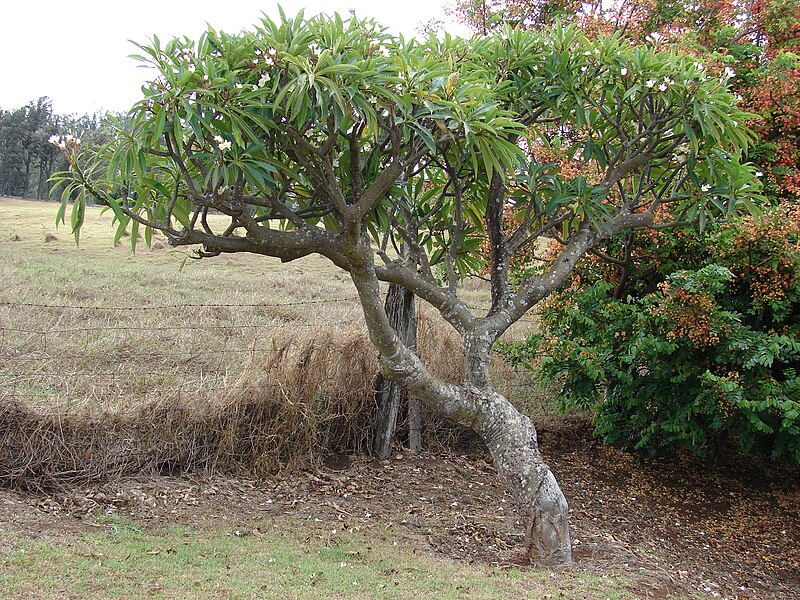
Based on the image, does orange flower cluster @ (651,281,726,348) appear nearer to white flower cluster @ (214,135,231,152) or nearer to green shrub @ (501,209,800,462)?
green shrub @ (501,209,800,462)

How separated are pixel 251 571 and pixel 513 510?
227 cm

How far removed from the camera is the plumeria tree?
10.9 feet

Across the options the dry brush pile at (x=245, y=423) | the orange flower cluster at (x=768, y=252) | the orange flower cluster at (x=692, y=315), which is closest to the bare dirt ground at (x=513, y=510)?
the dry brush pile at (x=245, y=423)

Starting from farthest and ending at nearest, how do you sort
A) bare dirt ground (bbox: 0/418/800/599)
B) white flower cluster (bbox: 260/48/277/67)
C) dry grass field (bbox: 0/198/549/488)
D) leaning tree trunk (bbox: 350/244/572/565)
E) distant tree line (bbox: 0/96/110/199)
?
distant tree line (bbox: 0/96/110/199) → dry grass field (bbox: 0/198/549/488) → bare dirt ground (bbox: 0/418/800/599) → leaning tree trunk (bbox: 350/244/572/565) → white flower cluster (bbox: 260/48/277/67)

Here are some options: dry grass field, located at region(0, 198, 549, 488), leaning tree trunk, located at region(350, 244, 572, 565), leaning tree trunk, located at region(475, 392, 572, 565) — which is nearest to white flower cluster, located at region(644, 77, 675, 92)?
leaning tree trunk, located at region(350, 244, 572, 565)

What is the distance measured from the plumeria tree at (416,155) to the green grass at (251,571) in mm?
562

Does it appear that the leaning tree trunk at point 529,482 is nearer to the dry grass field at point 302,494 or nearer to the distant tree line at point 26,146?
the dry grass field at point 302,494

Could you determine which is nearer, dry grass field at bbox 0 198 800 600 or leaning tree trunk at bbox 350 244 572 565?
dry grass field at bbox 0 198 800 600

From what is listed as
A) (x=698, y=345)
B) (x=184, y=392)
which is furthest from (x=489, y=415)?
(x=184, y=392)

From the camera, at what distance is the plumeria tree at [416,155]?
3.32 m

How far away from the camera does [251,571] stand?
13.6ft

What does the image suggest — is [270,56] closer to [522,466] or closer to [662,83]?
[662,83]

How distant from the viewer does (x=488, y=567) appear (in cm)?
437

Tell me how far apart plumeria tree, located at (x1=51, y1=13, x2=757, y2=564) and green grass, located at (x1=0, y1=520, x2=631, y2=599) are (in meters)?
0.56
